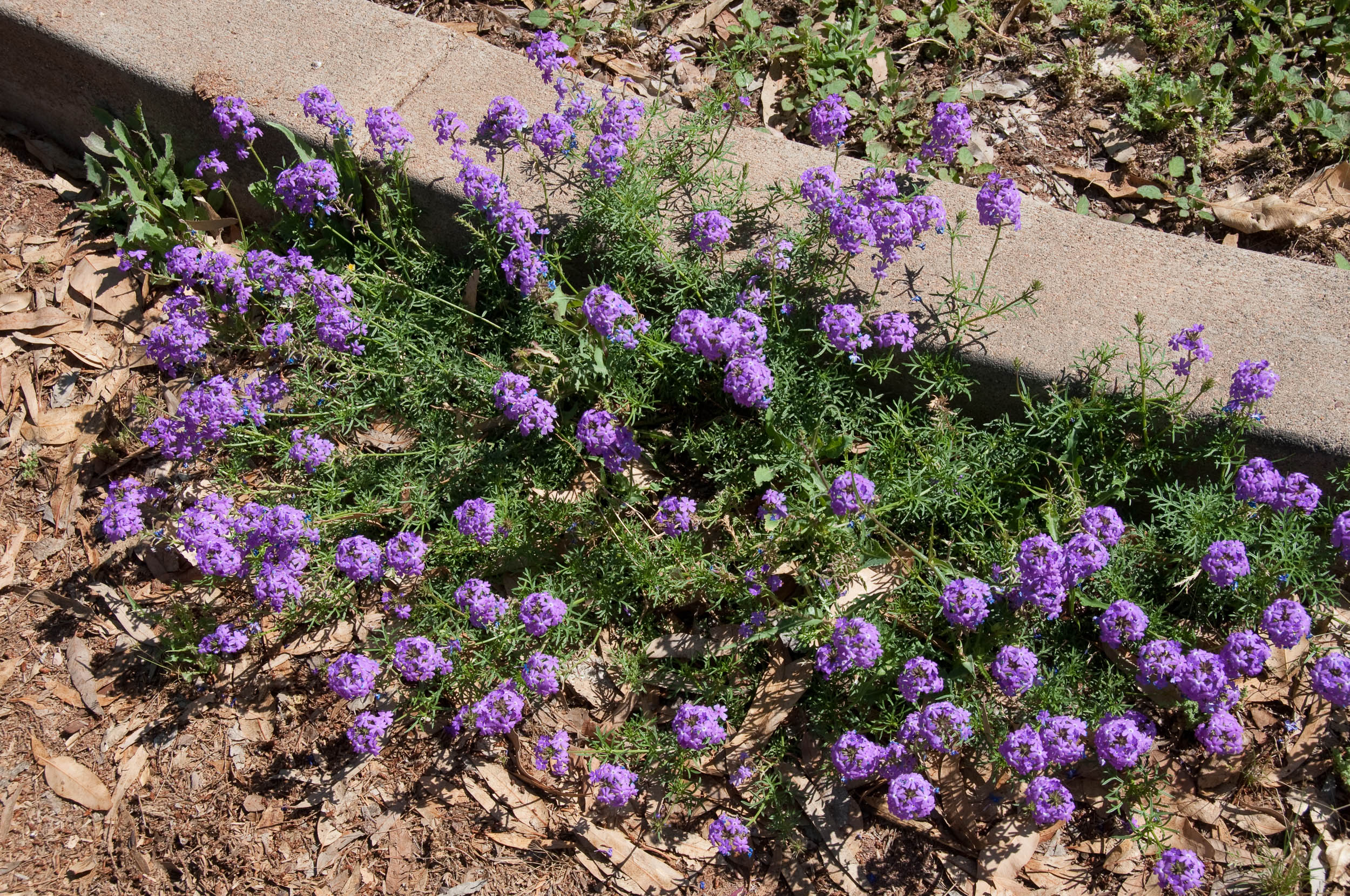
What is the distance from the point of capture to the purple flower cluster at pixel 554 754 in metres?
3.57

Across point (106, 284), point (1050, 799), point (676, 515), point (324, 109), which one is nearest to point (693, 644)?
point (676, 515)

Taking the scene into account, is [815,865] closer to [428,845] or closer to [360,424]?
[428,845]

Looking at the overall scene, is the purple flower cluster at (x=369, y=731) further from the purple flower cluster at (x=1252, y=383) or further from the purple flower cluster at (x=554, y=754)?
the purple flower cluster at (x=1252, y=383)

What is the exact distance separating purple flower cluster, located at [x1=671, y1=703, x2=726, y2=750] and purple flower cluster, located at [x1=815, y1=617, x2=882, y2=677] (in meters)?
0.43

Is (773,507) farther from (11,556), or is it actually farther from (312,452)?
(11,556)

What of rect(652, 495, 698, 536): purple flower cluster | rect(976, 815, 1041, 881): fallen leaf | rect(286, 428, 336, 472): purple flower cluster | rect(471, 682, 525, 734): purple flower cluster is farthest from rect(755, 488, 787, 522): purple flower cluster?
rect(286, 428, 336, 472): purple flower cluster

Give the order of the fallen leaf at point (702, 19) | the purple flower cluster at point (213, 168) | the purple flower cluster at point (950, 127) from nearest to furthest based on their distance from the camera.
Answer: the purple flower cluster at point (950, 127) < the purple flower cluster at point (213, 168) < the fallen leaf at point (702, 19)

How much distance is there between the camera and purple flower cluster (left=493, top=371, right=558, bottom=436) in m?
3.61

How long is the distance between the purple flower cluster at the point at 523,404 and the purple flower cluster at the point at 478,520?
0.33m

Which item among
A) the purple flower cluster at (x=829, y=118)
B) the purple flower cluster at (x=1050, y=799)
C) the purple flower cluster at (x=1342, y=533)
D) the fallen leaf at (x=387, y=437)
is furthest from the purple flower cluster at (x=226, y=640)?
the purple flower cluster at (x=1342, y=533)

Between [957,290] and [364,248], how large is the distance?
9.30 ft

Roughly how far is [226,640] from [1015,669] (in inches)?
121

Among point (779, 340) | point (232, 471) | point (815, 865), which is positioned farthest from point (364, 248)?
point (815, 865)

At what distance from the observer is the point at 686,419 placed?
14.4 ft
